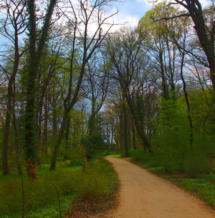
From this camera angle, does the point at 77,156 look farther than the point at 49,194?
Yes

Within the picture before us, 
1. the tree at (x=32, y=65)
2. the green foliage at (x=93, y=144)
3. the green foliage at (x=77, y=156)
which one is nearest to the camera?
the tree at (x=32, y=65)

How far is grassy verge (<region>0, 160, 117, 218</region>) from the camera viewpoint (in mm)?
4969

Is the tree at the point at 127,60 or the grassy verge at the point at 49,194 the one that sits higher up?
the tree at the point at 127,60

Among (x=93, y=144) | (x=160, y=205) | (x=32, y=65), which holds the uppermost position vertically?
(x=32, y=65)

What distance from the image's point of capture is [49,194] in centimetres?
580

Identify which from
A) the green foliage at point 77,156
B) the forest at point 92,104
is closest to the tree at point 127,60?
the forest at point 92,104

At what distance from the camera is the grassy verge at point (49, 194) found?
4969 millimetres

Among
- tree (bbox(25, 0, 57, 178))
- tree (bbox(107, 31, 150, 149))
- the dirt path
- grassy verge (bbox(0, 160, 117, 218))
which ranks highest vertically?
tree (bbox(107, 31, 150, 149))

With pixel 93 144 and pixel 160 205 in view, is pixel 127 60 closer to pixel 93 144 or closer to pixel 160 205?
pixel 93 144

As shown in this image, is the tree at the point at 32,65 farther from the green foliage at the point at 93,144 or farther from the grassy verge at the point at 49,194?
the green foliage at the point at 93,144

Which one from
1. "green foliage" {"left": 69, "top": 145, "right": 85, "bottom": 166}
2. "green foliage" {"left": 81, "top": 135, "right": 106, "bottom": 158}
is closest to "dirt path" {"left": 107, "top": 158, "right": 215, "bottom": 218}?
"green foliage" {"left": 69, "top": 145, "right": 85, "bottom": 166}

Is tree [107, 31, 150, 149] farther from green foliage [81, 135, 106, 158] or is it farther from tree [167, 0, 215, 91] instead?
tree [167, 0, 215, 91]

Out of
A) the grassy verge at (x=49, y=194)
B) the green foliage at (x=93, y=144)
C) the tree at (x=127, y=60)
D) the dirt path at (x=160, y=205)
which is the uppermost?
the tree at (x=127, y=60)

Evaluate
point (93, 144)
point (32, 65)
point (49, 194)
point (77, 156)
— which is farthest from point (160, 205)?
point (93, 144)
